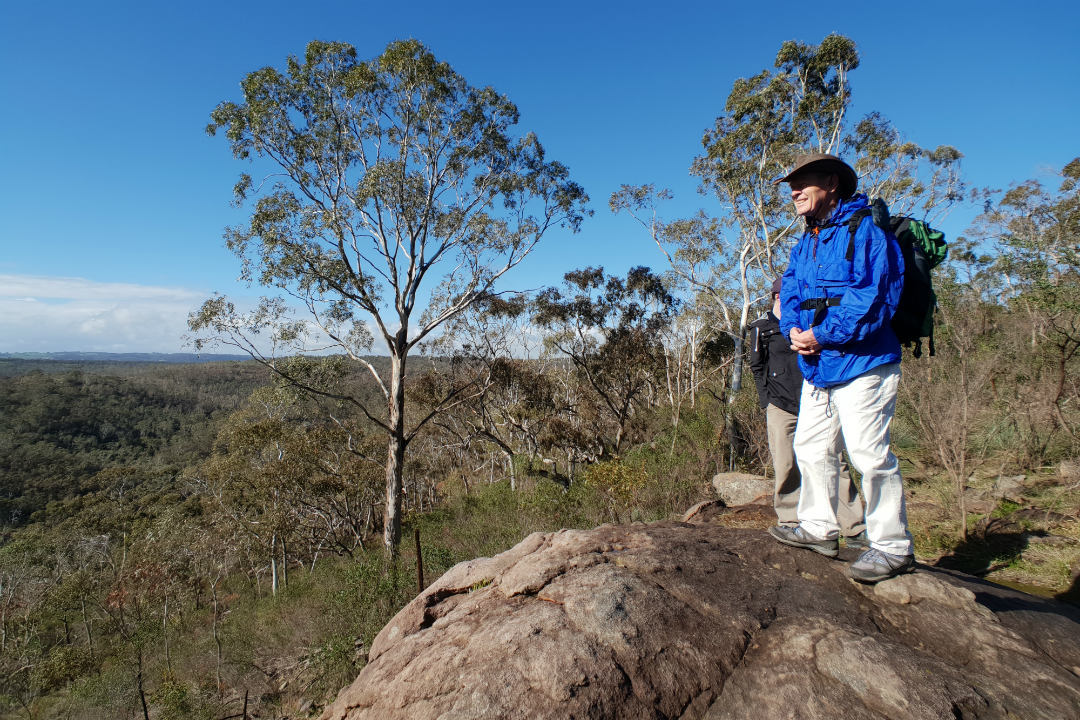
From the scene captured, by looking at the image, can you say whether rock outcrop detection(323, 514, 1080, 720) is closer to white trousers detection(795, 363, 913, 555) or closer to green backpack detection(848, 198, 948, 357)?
white trousers detection(795, 363, 913, 555)

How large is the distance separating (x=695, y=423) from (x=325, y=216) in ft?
28.0

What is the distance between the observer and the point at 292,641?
8.86m

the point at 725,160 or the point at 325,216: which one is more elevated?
the point at 725,160

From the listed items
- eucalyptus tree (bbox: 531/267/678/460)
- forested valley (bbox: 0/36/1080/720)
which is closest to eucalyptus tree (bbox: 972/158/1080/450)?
forested valley (bbox: 0/36/1080/720)

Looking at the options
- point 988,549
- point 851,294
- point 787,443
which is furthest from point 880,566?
point 988,549

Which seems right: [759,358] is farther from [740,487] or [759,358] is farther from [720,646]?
[740,487]

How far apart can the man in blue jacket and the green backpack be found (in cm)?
5

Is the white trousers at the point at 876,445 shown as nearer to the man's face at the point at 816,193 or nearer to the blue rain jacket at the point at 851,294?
the blue rain jacket at the point at 851,294

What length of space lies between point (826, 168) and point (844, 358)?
85 cm

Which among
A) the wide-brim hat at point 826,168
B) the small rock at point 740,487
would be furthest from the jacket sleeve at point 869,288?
the small rock at point 740,487

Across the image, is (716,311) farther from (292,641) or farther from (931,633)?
(931,633)

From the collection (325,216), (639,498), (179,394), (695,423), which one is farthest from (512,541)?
(179,394)

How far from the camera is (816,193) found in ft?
7.36

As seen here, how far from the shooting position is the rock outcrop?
147 cm
